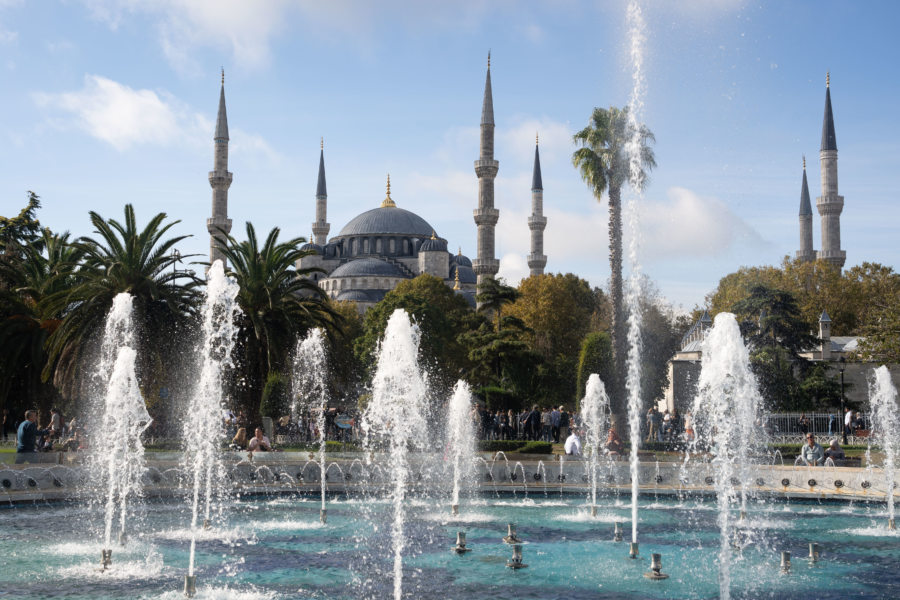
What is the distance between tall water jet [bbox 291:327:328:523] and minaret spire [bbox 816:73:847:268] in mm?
32977

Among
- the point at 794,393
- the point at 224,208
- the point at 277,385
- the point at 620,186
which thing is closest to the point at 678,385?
the point at 794,393

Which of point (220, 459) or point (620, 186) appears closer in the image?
point (220, 459)

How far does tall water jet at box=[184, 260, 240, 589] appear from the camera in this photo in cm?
1061

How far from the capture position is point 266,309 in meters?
19.8

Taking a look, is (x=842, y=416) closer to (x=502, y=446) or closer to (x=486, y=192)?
(x=502, y=446)

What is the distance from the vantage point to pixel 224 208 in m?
49.6

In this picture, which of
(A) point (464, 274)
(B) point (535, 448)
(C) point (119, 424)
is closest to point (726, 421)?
(B) point (535, 448)

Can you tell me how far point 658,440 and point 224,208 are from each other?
3449 centimetres

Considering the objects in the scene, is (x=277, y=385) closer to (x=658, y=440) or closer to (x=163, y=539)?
(x=658, y=440)

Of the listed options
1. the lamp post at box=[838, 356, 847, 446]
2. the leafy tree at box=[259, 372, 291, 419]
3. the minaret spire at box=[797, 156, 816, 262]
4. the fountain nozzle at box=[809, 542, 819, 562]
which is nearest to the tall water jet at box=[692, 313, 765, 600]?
the fountain nozzle at box=[809, 542, 819, 562]

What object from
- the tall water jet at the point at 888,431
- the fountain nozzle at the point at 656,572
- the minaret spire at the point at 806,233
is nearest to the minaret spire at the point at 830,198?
the minaret spire at the point at 806,233

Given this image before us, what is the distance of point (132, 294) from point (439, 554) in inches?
489

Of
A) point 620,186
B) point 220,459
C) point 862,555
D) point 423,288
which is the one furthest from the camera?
point 423,288

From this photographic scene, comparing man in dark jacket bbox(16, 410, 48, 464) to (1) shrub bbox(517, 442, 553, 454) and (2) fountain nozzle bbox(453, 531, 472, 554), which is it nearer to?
(2) fountain nozzle bbox(453, 531, 472, 554)
